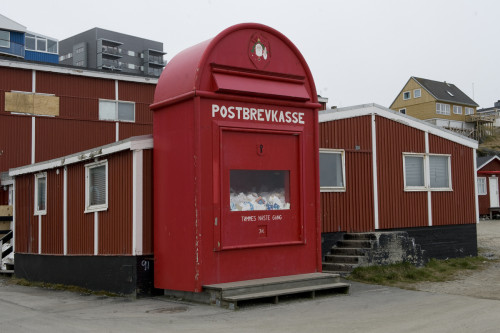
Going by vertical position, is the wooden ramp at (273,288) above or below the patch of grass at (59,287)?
above

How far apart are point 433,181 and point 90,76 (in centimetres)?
1341

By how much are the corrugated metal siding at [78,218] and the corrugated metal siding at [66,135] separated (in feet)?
27.8

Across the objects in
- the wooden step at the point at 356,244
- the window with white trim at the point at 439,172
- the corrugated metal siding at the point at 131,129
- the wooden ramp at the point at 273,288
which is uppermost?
the corrugated metal siding at the point at 131,129

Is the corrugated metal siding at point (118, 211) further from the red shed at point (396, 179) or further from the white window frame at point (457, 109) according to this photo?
the white window frame at point (457, 109)

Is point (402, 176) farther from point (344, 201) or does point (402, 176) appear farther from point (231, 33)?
point (231, 33)

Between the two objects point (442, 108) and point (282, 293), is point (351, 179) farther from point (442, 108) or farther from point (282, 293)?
point (442, 108)

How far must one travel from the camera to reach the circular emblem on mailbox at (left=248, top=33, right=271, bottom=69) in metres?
11.1

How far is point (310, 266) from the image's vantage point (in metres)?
11.5

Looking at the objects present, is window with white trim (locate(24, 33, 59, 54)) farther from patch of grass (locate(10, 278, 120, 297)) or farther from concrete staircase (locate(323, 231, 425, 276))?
concrete staircase (locate(323, 231, 425, 276))

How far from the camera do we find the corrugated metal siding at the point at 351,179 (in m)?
14.7

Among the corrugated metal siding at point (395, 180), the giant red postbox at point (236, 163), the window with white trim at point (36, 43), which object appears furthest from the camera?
the window with white trim at point (36, 43)

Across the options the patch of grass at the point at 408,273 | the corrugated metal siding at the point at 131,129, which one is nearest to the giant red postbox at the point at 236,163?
the patch of grass at the point at 408,273

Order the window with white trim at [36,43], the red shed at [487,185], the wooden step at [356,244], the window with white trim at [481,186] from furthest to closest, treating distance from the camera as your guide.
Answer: the window with white trim at [36,43]
the window with white trim at [481,186]
the red shed at [487,185]
the wooden step at [356,244]

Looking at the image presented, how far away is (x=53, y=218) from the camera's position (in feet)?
48.9
